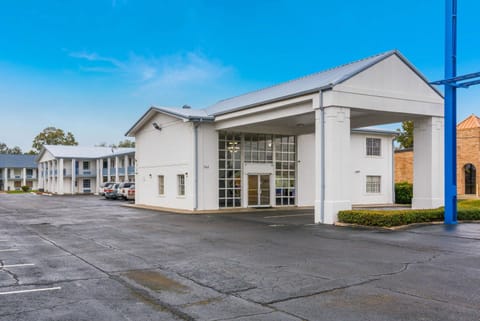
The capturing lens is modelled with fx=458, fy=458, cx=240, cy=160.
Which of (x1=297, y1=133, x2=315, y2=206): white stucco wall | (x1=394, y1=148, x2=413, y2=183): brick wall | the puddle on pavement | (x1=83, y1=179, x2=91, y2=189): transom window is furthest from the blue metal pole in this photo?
(x1=83, y1=179, x2=91, y2=189): transom window

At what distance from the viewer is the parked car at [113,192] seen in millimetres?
40747

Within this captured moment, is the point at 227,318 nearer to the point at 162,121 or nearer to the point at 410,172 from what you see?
the point at 162,121

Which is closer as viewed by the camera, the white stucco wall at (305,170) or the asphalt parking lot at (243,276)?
the asphalt parking lot at (243,276)

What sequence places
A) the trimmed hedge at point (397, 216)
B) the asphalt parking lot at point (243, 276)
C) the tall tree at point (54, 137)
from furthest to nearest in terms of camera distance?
the tall tree at point (54, 137)
the trimmed hedge at point (397, 216)
the asphalt parking lot at point (243, 276)

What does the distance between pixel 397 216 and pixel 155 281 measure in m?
9.89

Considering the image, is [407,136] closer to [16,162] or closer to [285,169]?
[285,169]

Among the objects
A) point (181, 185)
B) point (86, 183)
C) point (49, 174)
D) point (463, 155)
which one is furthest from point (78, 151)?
point (463, 155)


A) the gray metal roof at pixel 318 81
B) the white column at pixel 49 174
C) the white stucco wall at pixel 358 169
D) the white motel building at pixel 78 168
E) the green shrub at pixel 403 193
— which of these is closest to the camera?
the gray metal roof at pixel 318 81

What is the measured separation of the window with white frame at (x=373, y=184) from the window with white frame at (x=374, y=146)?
5.32ft

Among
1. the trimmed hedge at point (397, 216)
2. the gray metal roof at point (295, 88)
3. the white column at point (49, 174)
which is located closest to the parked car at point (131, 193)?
the gray metal roof at point (295, 88)

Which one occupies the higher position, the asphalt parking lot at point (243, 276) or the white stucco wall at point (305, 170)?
the white stucco wall at point (305, 170)

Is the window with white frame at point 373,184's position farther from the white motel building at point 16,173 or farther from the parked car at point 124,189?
the white motel building at point 16,173

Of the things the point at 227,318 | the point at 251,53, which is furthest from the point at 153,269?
the point at 251,53

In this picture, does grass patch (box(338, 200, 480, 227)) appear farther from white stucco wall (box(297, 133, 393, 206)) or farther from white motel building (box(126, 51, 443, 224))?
white stucco wall (box(297, 133, 393, 206))
